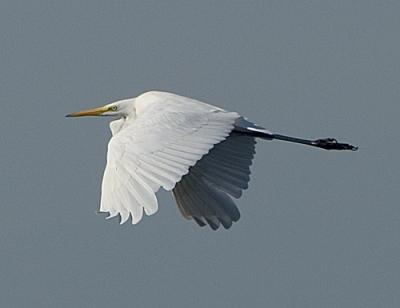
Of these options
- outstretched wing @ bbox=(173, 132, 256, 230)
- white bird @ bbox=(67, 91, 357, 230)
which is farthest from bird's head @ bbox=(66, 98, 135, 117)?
outstretched wing @ bbox=(173, 132, 256, 230)

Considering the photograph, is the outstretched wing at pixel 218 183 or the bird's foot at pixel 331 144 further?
the bird's foot at pixel 331 144

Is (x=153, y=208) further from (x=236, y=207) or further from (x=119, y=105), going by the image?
(x=119, y=105)

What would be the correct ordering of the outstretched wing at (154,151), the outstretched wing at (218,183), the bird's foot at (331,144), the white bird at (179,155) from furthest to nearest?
the bird's foot at (331,144)
the outstretched wing at (218,183)
the white bird at (179,155)
the outstretched wing at (154,151)

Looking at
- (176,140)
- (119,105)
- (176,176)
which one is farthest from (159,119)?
(119,105)

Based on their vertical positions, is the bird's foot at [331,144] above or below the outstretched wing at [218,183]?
above

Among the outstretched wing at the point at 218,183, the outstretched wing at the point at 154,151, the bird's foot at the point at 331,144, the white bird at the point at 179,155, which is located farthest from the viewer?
the bird's foot at the point at 331,144

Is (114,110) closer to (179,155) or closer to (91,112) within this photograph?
(91,112)

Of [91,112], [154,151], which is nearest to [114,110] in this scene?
[91,112]

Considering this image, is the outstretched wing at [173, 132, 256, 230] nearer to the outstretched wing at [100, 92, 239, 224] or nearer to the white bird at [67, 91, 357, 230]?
the white bird at [67, 91, 357, 230]

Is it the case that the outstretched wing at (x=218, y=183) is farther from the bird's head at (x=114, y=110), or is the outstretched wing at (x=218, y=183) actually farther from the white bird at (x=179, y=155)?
the bird's head at (x=114, y=110)

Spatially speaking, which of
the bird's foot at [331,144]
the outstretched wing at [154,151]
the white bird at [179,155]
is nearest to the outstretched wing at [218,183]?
the white bird at [179,155]
